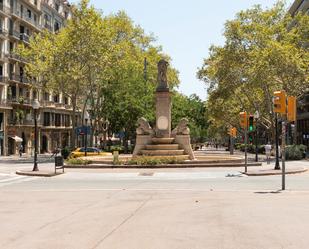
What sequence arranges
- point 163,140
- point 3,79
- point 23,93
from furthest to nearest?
point 23,93 → point 3,79 → point 163,140

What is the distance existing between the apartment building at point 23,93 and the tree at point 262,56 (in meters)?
20.9

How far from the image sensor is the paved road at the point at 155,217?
27.8ft

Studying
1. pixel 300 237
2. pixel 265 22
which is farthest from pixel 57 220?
pixel 265 22

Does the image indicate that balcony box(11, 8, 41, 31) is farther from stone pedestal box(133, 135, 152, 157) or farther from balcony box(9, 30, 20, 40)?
stone pedestal box(133, 135, 152, 157)

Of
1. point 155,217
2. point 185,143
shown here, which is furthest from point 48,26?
point 155,217

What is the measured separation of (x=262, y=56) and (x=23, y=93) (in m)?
36.1

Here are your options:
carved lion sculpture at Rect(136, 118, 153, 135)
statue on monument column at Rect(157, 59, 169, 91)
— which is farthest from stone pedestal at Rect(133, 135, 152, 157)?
statue on monument column at Rect(157, 59, 169, 91)

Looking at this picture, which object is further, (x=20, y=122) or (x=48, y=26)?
(x=48, y=26)

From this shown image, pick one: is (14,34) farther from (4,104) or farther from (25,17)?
(4,104)

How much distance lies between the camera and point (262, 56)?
1891 inches

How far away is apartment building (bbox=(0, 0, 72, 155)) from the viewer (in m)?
64.9

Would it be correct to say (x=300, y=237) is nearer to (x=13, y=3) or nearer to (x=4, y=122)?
(x=4, y=122)

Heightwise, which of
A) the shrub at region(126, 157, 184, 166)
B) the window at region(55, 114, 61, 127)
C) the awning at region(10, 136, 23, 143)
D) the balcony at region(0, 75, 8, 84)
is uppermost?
the balcony at region(0, 75, 8, 84)

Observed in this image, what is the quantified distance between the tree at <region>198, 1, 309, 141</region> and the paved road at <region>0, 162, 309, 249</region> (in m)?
30.4
